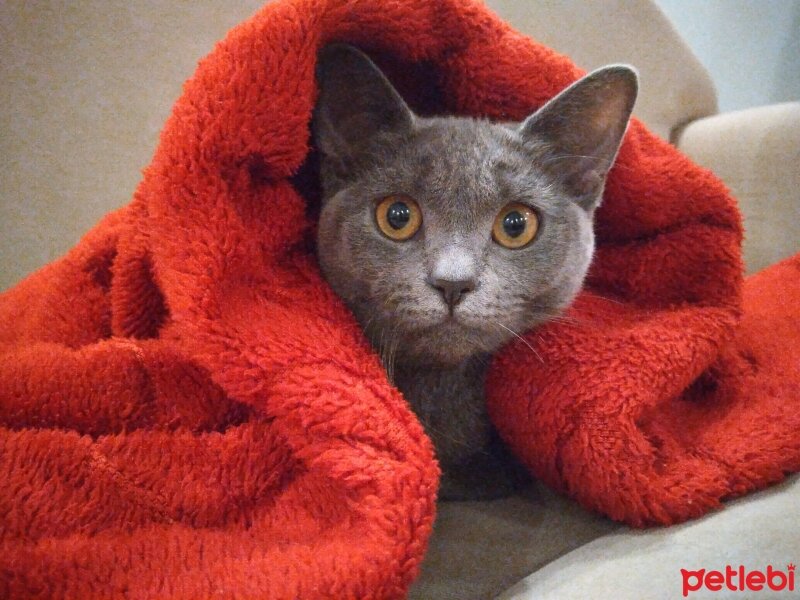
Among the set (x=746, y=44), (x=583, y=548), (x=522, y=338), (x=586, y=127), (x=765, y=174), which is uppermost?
(x=746, y=44)

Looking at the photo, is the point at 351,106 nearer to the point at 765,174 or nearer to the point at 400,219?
the point at 400,219

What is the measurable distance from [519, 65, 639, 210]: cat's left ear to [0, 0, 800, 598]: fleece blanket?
0.20 feet

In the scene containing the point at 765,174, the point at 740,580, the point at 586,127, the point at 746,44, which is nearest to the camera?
the point at 740,580

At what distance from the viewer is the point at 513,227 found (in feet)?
2.24

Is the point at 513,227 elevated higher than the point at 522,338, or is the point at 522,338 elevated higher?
the point at 513,227

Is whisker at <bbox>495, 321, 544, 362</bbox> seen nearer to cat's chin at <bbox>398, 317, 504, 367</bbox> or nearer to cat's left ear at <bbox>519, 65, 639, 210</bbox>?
cat's chin at <bbox>398, 317, 504, 367</bbox>

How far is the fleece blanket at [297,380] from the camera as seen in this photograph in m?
0.51

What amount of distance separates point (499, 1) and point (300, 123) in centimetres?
100

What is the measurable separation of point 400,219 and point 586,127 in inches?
11.3

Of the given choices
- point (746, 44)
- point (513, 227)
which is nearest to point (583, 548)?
point (513, 227)

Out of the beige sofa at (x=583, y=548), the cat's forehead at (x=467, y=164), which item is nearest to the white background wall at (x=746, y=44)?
the cat's forehead at (x=467, y=164)

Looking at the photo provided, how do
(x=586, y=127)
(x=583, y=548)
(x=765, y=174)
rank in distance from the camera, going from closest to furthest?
(x=583, y=548), (x=586, y=127), (x=765, y=174)

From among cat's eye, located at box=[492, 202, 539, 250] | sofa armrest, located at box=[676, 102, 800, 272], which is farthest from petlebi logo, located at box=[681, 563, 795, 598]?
sofa armrest, located at box=[676, 102, 800, 272]

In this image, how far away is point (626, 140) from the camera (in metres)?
0.80
